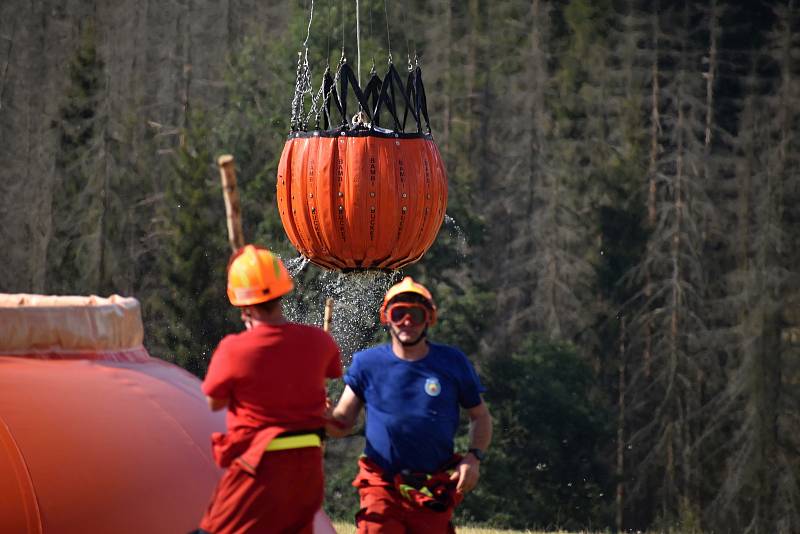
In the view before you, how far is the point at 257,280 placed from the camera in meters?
6.22

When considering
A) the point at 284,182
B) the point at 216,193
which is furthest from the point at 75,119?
the point at 284,182

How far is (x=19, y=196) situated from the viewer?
48094mm

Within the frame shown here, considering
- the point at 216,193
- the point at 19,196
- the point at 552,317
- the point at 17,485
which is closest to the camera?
the point at 17,485

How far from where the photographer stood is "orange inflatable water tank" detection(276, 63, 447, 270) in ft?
41.4

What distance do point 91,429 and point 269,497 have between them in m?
1.53

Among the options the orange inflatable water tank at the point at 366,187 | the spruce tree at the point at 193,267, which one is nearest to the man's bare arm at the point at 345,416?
the orange inflatable water tank at the point at 366,187

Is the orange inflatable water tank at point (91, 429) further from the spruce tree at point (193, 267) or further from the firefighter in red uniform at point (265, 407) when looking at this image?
the spruce tree at point (193, 267)

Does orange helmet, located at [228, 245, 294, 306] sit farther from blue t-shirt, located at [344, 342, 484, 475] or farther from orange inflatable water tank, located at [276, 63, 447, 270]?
orange inflatable water tank, located at [276, 63, 447, 270]

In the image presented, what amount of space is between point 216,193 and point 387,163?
29.2m

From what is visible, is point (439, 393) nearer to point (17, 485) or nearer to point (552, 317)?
point (17, 485)

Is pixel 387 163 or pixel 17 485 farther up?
pixel 387 163

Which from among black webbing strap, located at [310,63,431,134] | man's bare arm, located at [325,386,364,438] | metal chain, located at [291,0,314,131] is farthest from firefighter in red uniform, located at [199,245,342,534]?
metal chain, located at [291,0,314,131]

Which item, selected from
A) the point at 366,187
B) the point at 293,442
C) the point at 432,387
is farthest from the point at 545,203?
the point at 293,442

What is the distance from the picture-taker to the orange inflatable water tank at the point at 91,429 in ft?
24.0
